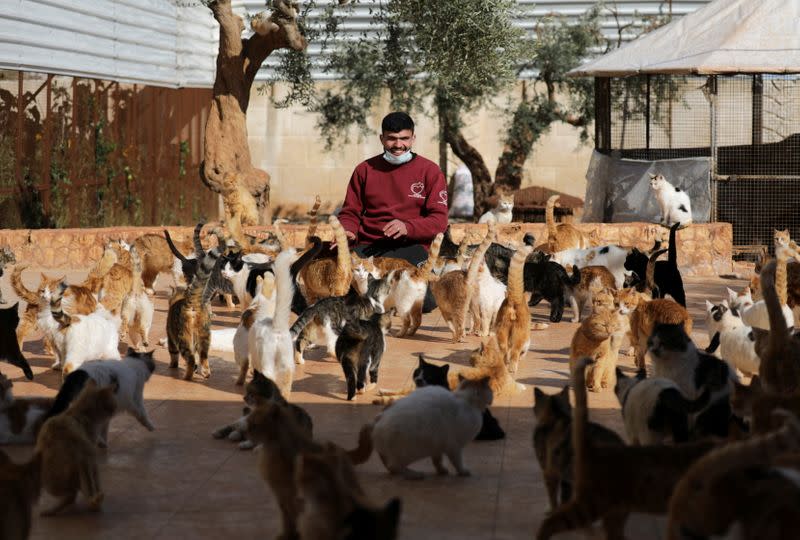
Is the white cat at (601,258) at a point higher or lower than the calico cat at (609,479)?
higher

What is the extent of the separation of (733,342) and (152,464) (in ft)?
11.7

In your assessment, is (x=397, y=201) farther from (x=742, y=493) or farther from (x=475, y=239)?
(x=742, y=493)

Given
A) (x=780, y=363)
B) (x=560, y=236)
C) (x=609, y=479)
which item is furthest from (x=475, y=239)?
(x=609, y=479)

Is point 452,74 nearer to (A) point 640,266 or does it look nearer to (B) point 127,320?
(A) point 640,266

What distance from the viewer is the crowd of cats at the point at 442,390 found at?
3.68 metres

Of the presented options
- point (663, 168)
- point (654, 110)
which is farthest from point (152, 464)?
point (654, 110)

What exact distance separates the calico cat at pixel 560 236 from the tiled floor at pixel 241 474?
4438 millimetres

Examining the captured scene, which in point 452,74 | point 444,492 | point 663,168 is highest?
point 452,74

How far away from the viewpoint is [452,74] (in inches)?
664

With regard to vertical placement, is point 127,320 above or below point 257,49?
below

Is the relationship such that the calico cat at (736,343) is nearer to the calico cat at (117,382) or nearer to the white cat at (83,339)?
the calico cat at (117,382)

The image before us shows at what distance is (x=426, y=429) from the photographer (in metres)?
5.00

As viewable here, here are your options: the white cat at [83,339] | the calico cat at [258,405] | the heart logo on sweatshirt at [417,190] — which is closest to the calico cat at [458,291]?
the heart logo on sweatshirt at [417,190]

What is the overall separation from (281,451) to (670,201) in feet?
37.4
